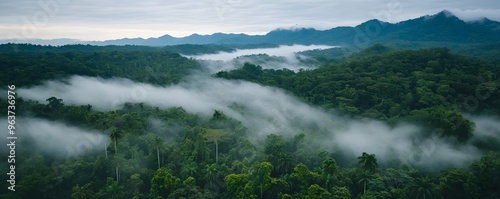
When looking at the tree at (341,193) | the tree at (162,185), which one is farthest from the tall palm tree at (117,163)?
the tree at (341,193)

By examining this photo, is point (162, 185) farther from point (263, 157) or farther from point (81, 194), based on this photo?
point (263, 157)

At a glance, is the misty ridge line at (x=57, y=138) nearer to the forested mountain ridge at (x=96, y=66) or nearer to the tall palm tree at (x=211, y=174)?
the tall palm tree at (x=211, y=174)

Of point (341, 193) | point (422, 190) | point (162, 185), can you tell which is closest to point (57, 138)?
point (162, 185)

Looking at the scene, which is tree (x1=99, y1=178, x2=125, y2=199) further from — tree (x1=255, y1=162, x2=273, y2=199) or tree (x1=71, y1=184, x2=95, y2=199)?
tree (x1=255, y1=162, x2=273, y2=199)

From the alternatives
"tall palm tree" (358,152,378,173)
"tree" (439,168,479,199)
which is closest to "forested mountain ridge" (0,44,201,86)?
"tall palm tree" (358,152,378,173)

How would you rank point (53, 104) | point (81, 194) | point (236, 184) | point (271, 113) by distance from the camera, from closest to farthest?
1. point (81, 194)
2. point (236, 184)
3. point (53, 104)
4. point (271, 113)

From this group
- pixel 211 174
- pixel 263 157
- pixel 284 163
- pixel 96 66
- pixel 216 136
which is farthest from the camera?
pixel 96 66

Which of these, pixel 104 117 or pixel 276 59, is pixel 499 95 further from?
pixel 276 59
